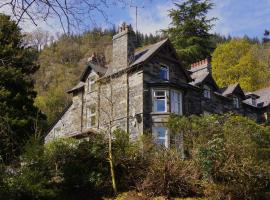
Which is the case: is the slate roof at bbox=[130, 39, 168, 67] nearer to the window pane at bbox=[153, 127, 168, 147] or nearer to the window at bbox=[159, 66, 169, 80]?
the window at bbox=[159, 66, 169, 80]

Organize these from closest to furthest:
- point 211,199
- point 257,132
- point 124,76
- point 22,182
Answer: point 22,182 → point 211,199 → point 257,132 → point 124,76

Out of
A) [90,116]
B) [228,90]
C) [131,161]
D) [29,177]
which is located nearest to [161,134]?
[131,161]

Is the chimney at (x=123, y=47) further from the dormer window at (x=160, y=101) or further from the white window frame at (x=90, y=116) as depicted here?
the white window frame at (x=90, y=116)

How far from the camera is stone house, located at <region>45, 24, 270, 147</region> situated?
2902 cm

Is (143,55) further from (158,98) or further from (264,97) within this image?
(264,97)

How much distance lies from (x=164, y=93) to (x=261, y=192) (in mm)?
9916

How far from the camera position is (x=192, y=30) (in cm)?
5541

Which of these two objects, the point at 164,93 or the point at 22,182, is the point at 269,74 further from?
the point at 22,182

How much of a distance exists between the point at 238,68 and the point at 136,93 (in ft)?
85.3

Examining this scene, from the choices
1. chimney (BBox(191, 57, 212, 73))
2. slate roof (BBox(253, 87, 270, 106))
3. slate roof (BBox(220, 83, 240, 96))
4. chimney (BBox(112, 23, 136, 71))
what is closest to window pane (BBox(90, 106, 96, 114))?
chimney (BBox(112, 23, 136, 71))

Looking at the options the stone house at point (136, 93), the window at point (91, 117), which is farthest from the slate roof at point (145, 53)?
the window at point (91, 117)

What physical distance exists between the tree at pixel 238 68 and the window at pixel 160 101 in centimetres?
2295

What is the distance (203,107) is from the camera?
3481 centimetres

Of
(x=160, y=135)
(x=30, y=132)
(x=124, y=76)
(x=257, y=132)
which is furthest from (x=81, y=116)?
(x=257, y=132)
